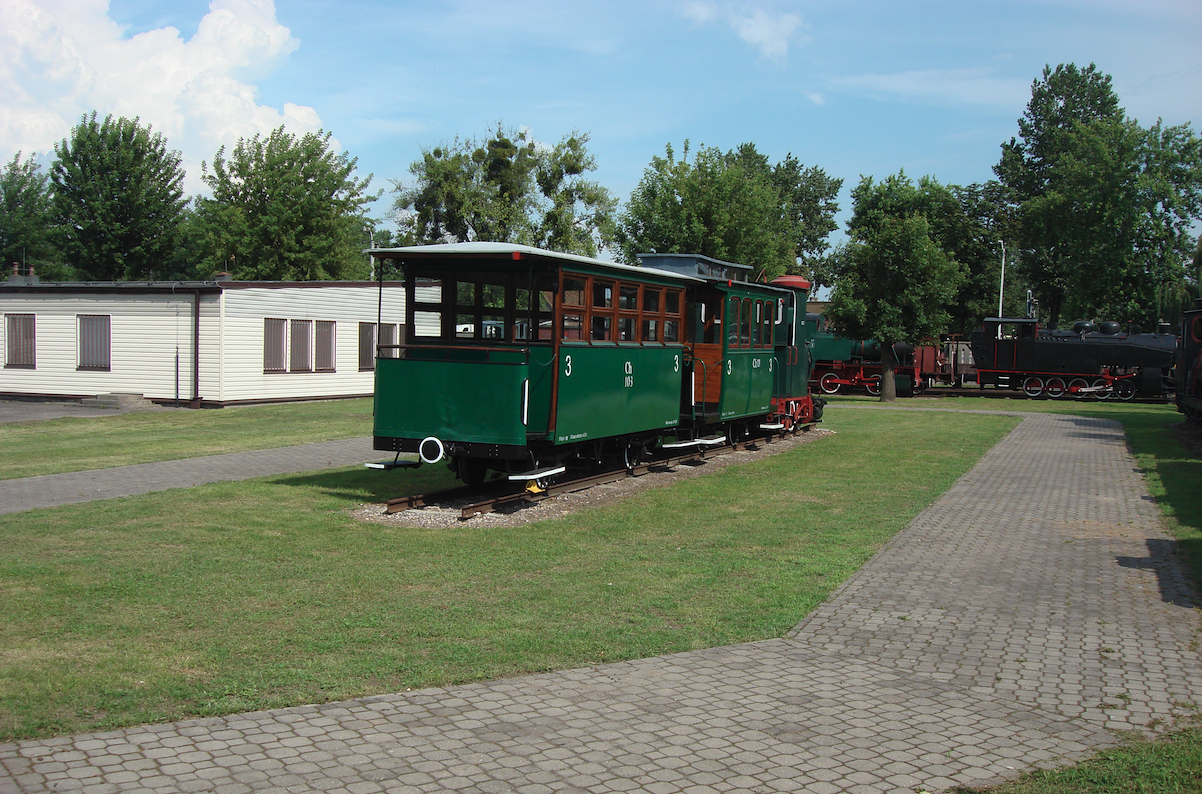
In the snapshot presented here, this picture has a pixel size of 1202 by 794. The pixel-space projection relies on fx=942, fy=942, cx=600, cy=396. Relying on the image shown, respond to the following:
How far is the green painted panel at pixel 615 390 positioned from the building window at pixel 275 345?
580 inches

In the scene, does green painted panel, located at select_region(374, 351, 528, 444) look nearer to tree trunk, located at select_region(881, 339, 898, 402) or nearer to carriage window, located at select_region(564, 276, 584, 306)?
carriage window, located at select_region(564, 276, 584, 306)

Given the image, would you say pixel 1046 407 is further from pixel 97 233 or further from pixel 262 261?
pixel 97 233

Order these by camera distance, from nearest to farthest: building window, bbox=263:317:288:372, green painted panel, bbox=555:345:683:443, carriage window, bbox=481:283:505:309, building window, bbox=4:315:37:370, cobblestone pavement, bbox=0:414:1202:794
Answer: cobblestone pavement, bbox=0:414:1202:794 → carriage window, bbox=481:283:505:309 → green painted panel, bbox=555:345:683:443 → building window, bbox=263:317:288:372 → building window, bbox=4:315:37:370

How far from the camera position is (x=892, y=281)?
1286 inches

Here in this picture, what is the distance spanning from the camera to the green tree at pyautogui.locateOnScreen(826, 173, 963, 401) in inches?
1257

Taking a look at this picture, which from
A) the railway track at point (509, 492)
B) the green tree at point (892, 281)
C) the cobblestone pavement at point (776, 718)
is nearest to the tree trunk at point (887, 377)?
the green tree at point (892, 281)

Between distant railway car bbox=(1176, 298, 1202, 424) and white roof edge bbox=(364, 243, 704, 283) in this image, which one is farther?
distant railway car bbox=(1176, 298, 1202, 424)

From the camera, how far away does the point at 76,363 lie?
82.1 feet

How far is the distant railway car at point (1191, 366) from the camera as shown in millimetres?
22344

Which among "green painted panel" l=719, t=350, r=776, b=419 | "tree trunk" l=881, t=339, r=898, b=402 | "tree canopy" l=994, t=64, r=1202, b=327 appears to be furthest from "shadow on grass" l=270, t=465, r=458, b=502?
"tree canopy" l=994, t=64, r=1202, b=327

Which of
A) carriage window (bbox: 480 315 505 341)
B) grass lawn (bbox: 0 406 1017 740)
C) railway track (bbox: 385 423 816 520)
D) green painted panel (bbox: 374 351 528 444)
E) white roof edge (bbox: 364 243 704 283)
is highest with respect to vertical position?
white roof edge (bbox: 364 243 704 283)

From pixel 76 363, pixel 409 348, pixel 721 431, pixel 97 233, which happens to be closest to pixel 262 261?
pixel 97 233

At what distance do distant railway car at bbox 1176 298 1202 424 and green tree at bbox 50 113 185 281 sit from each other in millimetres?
43223

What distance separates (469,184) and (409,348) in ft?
135
